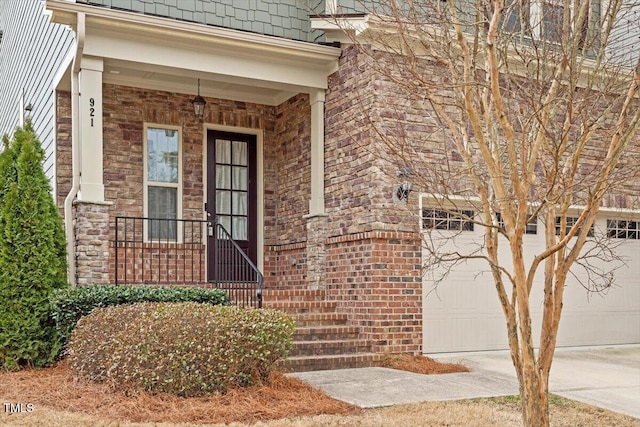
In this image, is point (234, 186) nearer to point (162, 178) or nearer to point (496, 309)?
point (162, 178)

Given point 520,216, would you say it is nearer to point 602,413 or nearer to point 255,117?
point 602,413

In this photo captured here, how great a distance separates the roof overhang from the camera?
29.3ft

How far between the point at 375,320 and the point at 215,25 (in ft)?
14.5

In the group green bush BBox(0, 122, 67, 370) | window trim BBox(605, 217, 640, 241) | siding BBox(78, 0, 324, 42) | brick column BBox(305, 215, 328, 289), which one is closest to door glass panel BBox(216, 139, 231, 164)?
brick column BBox(305, 215, 328, 289)

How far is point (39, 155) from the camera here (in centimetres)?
850

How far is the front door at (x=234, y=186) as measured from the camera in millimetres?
11336

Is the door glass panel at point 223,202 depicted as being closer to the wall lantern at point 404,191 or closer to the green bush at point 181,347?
the wall lantern at point 404,191

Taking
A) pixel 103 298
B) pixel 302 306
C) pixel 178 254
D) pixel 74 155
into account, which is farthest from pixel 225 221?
pixel 103 298

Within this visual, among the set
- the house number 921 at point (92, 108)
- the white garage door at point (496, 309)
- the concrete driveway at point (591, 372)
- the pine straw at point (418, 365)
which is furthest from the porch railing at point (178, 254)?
the concrete driveway at point (591, 372)

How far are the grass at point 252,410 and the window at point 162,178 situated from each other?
13.2 ft

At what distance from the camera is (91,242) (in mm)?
8812

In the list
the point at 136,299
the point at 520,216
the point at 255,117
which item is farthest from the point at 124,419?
the point at 255,117

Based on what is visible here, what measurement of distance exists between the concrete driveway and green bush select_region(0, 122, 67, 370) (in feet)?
16.0

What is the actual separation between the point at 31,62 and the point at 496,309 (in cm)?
896
